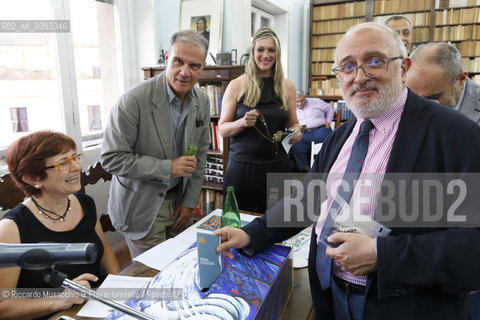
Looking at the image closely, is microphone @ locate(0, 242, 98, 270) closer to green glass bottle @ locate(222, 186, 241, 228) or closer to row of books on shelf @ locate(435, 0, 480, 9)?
green glass bottle @ locate(222, 186, 241, 228)

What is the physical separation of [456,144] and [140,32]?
10.9 feet

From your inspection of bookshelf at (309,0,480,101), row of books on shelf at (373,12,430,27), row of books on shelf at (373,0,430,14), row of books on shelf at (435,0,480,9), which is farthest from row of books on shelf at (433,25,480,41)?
A: row of books on shelf at (373,0,430,14)

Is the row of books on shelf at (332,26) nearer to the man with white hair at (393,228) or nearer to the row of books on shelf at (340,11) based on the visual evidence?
the row of books on shelf at (340,11)

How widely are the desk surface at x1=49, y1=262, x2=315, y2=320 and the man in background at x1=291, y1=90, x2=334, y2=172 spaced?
13.4 feet

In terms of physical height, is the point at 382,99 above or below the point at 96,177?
above

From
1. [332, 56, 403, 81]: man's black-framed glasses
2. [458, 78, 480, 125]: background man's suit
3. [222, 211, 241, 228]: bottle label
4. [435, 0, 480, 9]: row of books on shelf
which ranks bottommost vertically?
[222, 211, 241, 228]: bottle label

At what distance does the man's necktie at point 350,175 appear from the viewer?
3.43ft

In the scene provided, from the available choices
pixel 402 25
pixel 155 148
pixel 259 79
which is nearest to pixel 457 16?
pixel 402 25

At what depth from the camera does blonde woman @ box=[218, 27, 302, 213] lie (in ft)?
7.63

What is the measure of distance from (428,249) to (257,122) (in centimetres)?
163

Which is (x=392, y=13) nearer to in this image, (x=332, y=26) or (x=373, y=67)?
(x=332, y=26)

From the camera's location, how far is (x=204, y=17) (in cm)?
365

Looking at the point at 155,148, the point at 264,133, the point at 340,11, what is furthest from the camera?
the point at 340,11

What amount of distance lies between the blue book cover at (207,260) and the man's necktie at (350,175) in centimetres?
34
